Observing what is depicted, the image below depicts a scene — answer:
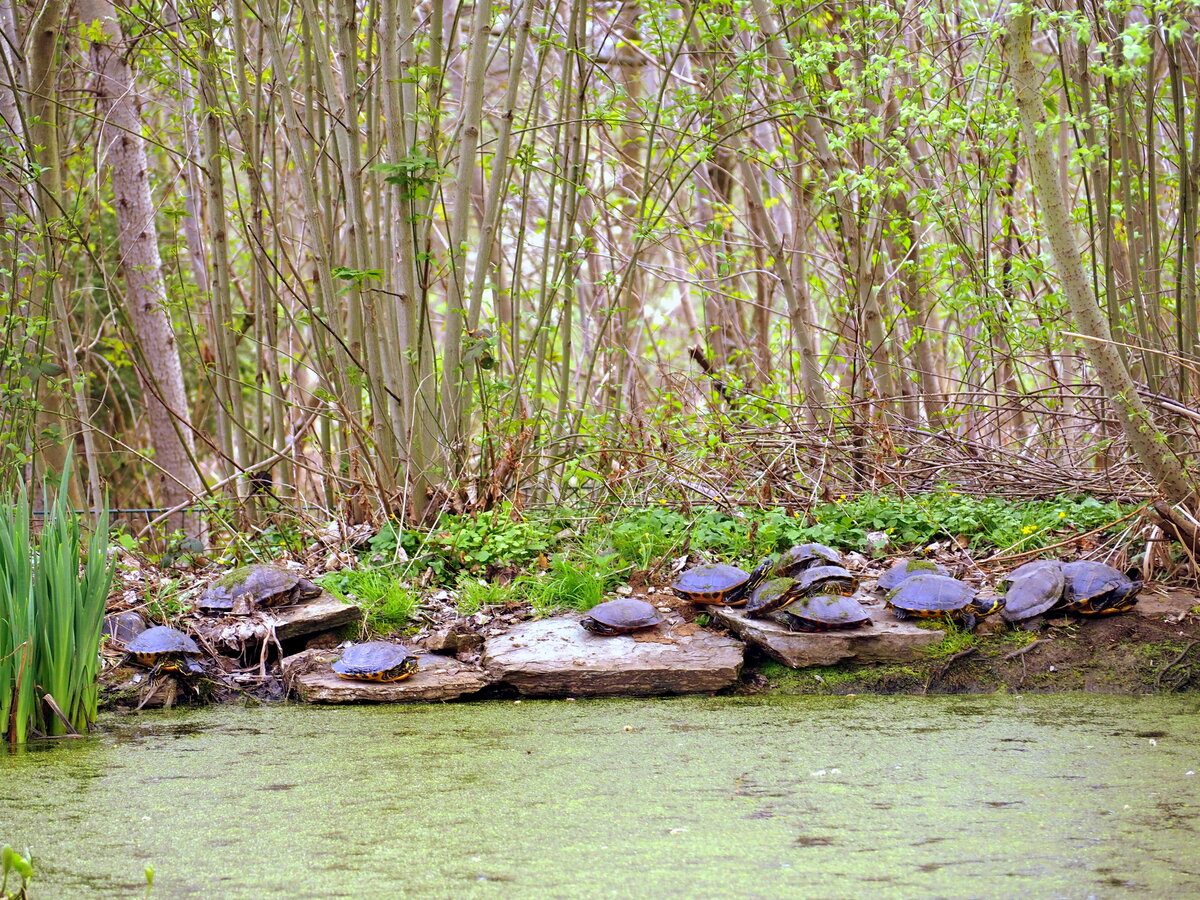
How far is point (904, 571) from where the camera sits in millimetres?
3576

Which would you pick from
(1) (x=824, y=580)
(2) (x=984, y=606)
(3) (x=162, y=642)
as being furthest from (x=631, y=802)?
(3) (x=162, y=642)

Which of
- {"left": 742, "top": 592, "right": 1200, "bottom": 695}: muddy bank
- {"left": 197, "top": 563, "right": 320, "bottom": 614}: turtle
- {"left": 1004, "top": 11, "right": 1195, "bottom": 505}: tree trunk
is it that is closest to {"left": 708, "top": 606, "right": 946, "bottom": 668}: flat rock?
{"left": 742, "top": 592, "right": 1200, "bottom": 695}: muddy bank

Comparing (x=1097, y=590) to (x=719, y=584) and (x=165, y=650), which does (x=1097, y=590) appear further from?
(x=165, y=650)

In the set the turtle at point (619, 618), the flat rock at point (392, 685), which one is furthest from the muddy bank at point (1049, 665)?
the flat rock at point (392, 685)

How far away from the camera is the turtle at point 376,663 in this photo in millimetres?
3180

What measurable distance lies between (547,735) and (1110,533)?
2.29 metres

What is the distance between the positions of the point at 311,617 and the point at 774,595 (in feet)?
5.01

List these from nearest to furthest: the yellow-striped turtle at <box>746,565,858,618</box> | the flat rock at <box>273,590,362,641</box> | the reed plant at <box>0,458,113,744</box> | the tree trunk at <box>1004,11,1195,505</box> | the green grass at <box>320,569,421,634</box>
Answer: the reed plant at <box>0,458,113,744</box>
the tree trunk at <box>1004,11,1195,505</box>
the yellow-striped turtle at <box>746,565,858,618</box>
the flat rock at <box>273,590,362,641</box>
the green grass at <box>320,569,421,634</box>

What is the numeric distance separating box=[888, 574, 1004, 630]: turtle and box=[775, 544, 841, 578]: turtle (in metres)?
0.28

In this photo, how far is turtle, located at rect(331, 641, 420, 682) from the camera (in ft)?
10.4

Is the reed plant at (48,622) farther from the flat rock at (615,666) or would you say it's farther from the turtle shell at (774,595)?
the turtle shell at (774,595)

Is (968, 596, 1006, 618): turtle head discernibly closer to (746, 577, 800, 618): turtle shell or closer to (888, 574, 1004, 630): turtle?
(888, 574, 1004, 630): turtle

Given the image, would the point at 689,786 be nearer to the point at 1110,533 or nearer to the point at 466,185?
the point at 1110,533

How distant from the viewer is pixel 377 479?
4336 mm
